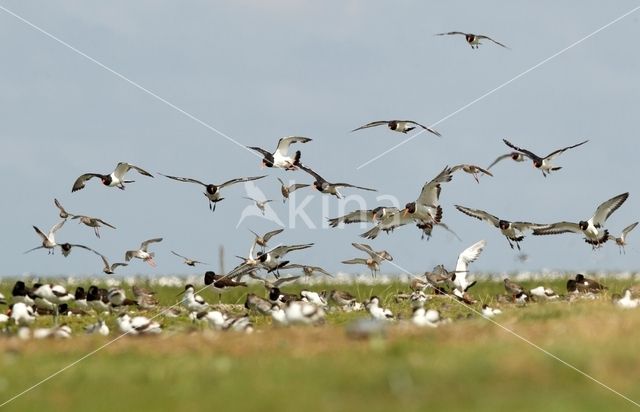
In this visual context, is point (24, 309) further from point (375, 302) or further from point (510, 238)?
point (510, 238)

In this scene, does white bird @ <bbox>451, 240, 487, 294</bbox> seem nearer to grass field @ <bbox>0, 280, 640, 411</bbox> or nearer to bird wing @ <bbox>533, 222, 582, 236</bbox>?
bird wing @ <bbox>533, 222, 582, 236</bbox>

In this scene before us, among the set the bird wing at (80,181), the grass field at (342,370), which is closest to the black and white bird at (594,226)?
the grass field at (342,370)

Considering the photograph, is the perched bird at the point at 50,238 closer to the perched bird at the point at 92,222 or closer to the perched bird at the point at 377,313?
the perched bird at the point at 92,222

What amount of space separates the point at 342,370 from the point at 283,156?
21.4m

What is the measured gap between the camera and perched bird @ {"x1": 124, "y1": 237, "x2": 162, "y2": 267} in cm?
3919

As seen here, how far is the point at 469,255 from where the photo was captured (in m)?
33.8

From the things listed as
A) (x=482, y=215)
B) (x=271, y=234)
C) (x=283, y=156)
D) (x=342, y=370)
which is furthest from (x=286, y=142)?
(x=342, y=370)

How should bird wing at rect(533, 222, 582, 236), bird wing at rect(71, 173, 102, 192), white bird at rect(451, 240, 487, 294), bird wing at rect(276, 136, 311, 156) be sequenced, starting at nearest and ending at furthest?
white bird at rect(451, 240, 487, 294), bird wing at rect(533, 222, 582, 236), bird wing at rect(276, 136, 311, 156), bird wing at rect(71, 173, 102, 192)

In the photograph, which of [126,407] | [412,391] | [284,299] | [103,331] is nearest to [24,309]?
[103,331]

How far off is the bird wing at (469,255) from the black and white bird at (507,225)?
6.43 feet

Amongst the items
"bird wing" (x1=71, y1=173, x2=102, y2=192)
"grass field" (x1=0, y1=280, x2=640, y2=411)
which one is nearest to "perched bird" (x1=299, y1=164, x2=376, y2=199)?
"bird wing" (x1=71, y1=173, x2=102, y2=192)

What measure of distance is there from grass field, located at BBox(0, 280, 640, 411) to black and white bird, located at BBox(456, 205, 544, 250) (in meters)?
15.3

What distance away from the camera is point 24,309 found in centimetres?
2720

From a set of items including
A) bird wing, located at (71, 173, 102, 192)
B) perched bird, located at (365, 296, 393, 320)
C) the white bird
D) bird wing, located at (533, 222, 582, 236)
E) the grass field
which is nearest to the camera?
the grass field
